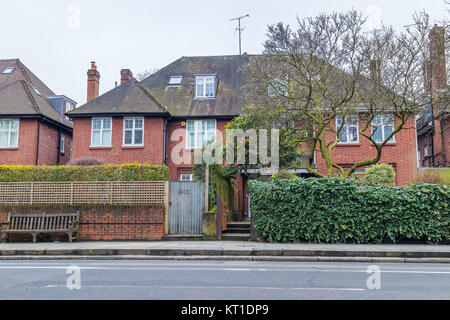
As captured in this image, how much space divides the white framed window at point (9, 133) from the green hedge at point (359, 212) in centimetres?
1713

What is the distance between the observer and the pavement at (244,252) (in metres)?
11.8

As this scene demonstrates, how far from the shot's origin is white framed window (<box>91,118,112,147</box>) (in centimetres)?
2356

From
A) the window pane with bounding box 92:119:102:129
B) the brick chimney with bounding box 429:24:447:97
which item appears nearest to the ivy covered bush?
the brick chimney with bounding box 429:24:447:97

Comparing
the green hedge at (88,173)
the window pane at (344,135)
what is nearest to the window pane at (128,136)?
the green hedge at (88,173)

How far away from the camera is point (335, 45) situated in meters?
15.8

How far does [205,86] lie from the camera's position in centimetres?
2591

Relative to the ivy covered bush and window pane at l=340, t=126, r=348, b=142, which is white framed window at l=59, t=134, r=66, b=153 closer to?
window pane at l=340, t=126, r=348, b=142

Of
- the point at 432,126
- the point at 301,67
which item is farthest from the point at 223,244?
the point at 432,126

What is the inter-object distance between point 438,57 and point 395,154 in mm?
8307

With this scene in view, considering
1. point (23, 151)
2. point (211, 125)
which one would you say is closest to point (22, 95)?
point (23, 151)

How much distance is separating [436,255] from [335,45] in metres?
8.43

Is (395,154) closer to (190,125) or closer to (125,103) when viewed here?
(190,125)

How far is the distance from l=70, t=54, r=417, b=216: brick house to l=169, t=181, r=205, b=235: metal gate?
738 cm
